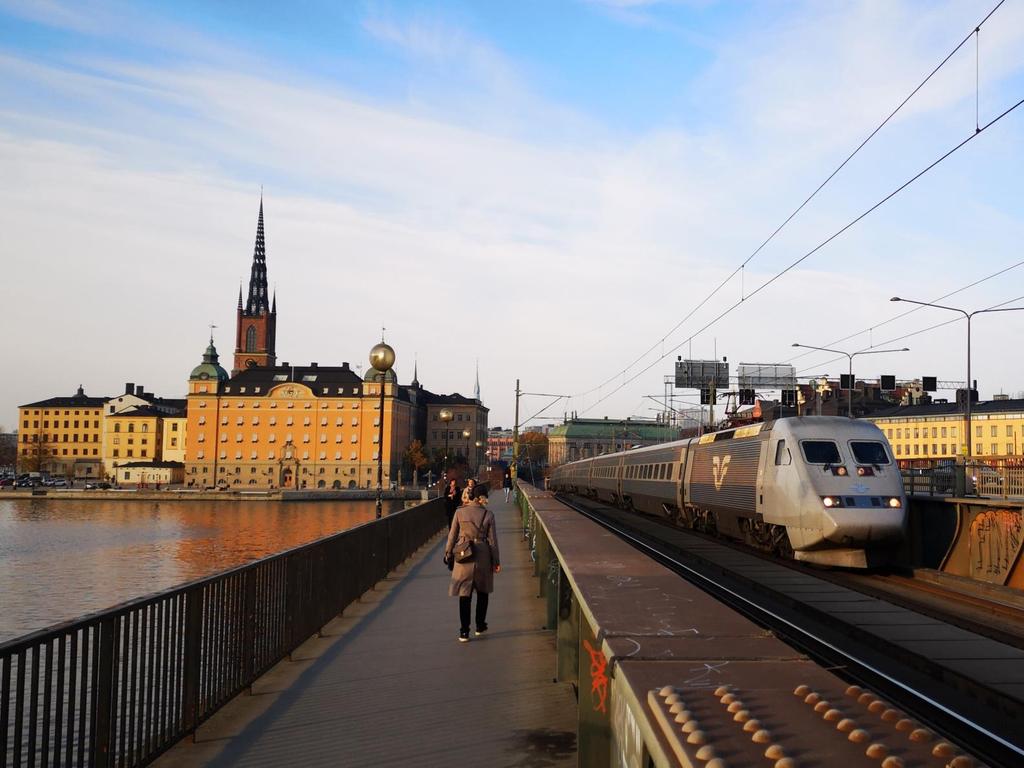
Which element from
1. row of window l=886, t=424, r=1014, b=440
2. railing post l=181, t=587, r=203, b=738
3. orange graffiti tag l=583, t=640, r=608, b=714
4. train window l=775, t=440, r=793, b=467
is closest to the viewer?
orange graffiti tag l=583, t=640, r=608, b=714

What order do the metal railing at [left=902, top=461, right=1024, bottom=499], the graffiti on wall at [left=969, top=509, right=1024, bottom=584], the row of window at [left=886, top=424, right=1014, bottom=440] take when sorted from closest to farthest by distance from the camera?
1. the graffiti on wall at [left=969, top=509, right=1024, bottom=584]
2. the metal railing at [left=902, top=461, right=1024, bottom=499]
3. the row of window at [left=886, top=424, right=1014, bottom=440]

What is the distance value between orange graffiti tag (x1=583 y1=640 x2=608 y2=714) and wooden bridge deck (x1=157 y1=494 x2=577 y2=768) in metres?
0.92

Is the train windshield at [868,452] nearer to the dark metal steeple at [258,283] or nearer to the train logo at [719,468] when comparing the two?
the train logo at [719,468]

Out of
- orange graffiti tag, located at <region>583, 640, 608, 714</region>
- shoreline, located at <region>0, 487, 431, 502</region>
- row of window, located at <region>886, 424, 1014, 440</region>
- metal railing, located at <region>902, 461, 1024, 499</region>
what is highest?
row of window, located at <region>886, 424, 1014, 440</region>

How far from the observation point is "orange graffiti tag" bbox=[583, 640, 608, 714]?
5126 mm

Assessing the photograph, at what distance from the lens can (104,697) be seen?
534 cm

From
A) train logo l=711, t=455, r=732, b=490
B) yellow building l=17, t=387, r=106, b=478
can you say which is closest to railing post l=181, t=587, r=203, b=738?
train logo l=711, t=455, r=732, b=490

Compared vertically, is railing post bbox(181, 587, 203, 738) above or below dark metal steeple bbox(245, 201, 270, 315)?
below

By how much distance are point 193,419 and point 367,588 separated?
455ft

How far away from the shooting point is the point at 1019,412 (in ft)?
273

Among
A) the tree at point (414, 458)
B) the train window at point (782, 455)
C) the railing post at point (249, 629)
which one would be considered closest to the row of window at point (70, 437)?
the tree at point (414, 458)

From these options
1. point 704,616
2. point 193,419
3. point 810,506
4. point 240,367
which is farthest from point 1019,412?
point 240,367

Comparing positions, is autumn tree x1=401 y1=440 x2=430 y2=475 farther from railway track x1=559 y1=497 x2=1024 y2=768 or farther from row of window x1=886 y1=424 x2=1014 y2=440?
railway track x1=559 y1=497 x2=1024 y2=768

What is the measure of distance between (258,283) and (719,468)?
169147mm
